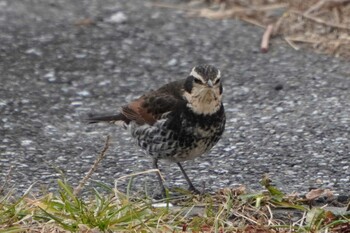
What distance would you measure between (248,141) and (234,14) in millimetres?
3169

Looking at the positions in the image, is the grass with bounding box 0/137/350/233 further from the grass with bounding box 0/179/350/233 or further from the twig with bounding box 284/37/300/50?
the twig with bounding box 284/37/300/50

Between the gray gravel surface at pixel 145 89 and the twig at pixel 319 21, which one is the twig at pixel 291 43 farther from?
the twig at pixel 319 21

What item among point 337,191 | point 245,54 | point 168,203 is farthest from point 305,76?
point 168,203

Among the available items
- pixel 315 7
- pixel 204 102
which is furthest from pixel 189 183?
pixel 315 7

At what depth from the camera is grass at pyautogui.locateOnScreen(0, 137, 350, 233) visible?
17.2 feet

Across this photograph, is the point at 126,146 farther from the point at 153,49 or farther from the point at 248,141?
the point at 153,49

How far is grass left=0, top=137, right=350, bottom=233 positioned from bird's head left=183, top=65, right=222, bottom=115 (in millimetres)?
568

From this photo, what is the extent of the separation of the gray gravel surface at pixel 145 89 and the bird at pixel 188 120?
286 millimetres

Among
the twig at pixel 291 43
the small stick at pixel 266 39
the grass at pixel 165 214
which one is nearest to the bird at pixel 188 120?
the grass at pixel 165 214

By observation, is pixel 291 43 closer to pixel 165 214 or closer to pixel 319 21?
pixel 319 21

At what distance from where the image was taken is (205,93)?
20.4ft

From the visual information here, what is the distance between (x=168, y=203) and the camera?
5602 millimetres

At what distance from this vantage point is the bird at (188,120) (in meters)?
6.14

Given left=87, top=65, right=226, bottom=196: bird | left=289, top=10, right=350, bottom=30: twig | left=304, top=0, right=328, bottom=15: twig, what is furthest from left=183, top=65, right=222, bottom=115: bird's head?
left=304, top=0, right=328, bottom=15: twig
